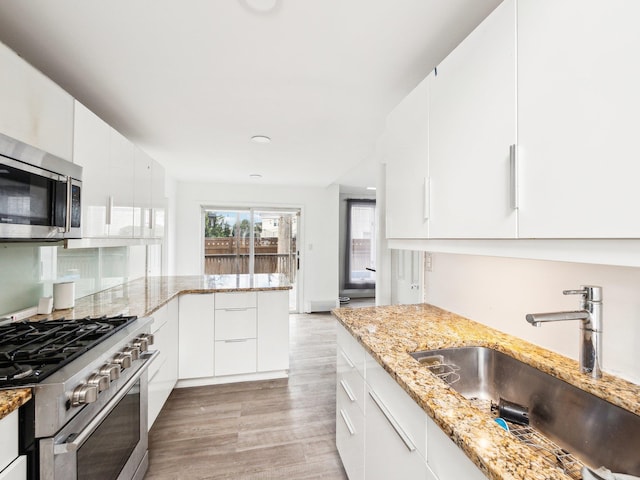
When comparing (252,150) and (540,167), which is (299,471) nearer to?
(540,167)

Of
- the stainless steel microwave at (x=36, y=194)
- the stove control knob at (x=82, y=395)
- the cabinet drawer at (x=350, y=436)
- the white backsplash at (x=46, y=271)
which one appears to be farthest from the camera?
the white backsplash at (x=46, y=271)

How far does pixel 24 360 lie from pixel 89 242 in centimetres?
83

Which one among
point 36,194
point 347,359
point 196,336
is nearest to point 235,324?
point 196,336

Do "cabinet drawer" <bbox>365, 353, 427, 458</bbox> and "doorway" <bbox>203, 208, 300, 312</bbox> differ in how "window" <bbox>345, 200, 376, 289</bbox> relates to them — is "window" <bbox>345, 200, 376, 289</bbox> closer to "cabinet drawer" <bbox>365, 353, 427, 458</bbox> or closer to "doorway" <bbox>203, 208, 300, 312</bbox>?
"doorway" <bbox>203, 208, 300, 312</bbox>

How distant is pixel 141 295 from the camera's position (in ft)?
8.04

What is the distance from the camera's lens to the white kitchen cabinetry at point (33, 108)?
118 cm

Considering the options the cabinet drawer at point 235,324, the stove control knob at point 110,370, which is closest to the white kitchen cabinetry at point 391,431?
the stove control knob at point 110,370

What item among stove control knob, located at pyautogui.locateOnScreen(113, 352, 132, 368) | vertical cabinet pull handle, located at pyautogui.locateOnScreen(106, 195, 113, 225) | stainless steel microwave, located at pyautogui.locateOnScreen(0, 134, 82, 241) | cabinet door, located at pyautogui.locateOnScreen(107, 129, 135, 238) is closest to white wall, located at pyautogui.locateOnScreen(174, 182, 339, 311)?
cabinet door, located at pyautogui.locateOnScreen(107, 129, 135, 238)

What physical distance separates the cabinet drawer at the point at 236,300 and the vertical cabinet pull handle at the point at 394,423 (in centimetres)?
176

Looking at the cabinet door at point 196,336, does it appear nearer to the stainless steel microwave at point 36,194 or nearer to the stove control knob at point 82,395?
the stainless steel microwave at point 36,194

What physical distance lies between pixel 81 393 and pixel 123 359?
0.29m

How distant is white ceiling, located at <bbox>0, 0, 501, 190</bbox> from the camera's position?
4.12 ft

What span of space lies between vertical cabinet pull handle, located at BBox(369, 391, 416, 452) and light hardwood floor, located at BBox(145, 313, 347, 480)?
85 centimetres


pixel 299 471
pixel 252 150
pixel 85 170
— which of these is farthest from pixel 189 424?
pixel 252 150
